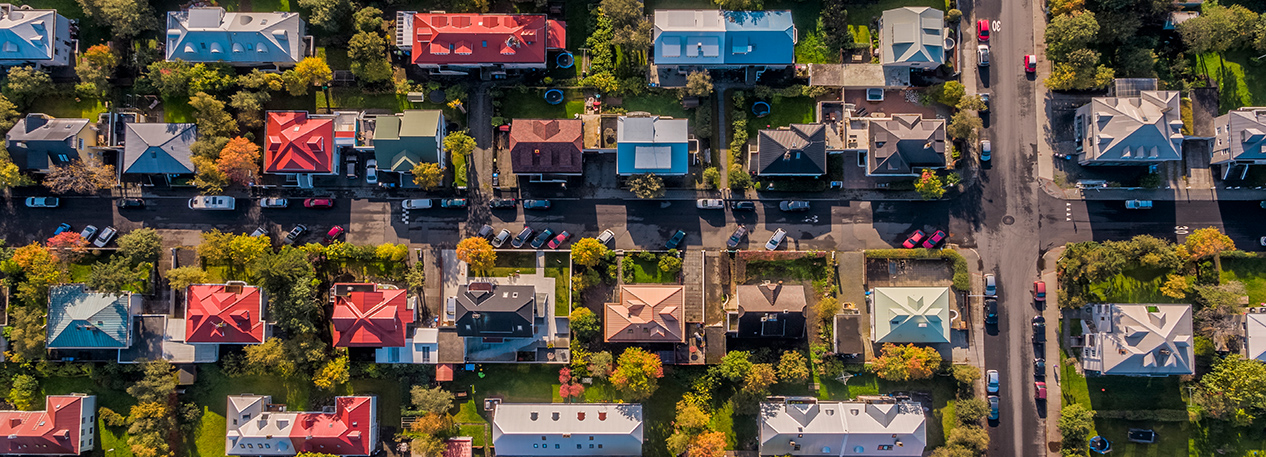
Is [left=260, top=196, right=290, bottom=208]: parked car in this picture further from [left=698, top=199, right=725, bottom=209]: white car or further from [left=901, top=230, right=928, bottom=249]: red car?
[left=901, top=230, right=928, bottom=249]: red car

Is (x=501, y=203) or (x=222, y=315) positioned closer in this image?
(x=222, y=315)

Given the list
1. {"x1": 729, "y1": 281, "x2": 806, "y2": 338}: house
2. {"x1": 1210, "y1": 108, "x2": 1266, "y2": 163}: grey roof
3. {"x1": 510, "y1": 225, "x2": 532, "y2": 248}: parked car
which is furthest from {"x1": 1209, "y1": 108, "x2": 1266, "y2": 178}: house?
{"x1": 510, "y1": 225, "x2": 532, "y2": 248}: parked car

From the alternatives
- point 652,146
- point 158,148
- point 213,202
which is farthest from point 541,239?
point 158,148

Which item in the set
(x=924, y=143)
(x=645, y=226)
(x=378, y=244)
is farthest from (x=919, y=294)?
(x=378, y=244)

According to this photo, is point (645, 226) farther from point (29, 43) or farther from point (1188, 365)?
point (29, 43)

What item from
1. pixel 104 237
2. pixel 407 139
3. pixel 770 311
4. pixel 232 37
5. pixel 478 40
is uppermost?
pixel 232 37

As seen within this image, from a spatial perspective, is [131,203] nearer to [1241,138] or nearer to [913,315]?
[913,315]
